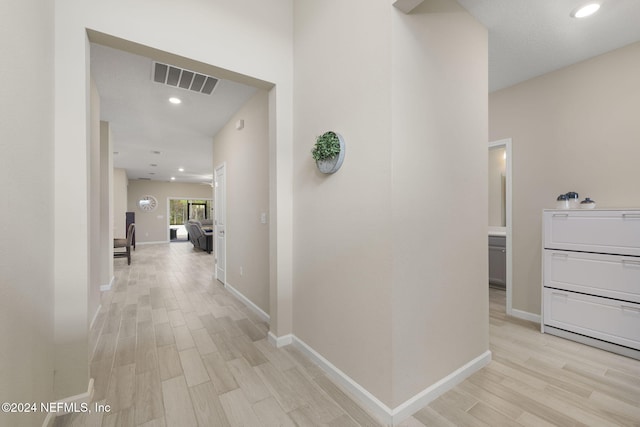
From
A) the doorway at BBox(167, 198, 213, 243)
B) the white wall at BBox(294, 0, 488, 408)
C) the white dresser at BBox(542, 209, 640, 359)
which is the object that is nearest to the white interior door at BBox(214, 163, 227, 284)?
the white wall at BBox(294, 0, 488, 408)

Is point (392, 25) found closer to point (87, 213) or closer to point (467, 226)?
point (467, 226)

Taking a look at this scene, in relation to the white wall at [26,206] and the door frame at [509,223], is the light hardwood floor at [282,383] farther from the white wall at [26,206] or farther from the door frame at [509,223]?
the white wall at [26,206]

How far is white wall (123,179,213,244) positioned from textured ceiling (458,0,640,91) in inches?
482

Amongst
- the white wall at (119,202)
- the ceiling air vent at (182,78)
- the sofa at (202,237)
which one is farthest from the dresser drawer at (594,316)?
the white wall at (119,202)

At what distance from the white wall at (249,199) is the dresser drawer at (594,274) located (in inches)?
116

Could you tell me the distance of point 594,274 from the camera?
242 cm

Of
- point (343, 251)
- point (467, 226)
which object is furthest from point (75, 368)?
point (467, 226)

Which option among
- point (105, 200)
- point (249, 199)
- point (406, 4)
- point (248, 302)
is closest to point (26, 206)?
point (406, 4)

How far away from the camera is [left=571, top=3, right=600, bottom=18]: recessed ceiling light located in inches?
76.8

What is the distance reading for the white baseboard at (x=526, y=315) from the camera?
2.96 metres

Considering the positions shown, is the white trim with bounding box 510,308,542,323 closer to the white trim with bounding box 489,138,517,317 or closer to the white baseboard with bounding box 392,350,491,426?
the white trim with bounding box 489,138,517,317

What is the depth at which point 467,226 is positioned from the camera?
1.99 m

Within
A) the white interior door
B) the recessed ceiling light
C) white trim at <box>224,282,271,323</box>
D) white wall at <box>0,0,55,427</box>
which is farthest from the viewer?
the white interior door

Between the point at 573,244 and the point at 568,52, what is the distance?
1.80m
